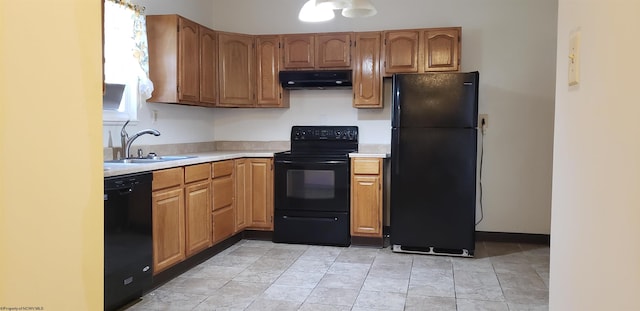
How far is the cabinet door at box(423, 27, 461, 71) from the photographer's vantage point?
430 cm

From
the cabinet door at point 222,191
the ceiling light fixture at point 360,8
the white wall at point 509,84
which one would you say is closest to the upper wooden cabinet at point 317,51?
the white wall at point 509,84

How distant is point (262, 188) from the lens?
4.59 meters

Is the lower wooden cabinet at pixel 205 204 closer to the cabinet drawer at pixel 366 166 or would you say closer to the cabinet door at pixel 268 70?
the cabinet door at pixel 268 70

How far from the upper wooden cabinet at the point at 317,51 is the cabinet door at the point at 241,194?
110 centimetres

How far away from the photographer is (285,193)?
453cm

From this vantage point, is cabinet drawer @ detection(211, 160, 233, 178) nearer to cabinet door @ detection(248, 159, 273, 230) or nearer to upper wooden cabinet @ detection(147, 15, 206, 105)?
cabinet door @ detection(248, 159, 273, 230)

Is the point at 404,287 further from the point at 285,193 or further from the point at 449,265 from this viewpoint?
the point at 285,193

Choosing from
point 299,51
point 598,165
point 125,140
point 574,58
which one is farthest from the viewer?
point 299,51

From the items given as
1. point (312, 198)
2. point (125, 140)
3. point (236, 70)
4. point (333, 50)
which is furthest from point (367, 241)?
point (125, 140)

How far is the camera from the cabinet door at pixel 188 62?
12.8 ft

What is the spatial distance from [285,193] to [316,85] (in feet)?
3.68

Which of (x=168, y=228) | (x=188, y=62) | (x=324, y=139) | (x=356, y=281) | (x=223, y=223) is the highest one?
(x=188, y=62)

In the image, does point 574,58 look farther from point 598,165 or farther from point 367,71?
point 367,71

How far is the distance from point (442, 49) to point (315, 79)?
122cm
